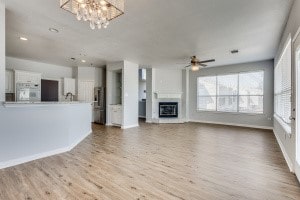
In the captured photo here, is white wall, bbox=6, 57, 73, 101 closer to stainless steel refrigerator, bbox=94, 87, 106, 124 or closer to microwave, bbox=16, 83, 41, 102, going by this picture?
microwave, bbox=16, 83, 41, 102

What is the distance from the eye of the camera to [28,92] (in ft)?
20.6

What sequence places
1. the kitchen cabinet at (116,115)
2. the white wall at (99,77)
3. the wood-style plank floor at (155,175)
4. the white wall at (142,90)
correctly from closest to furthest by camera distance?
1. the wood-style plank floor at (155,175)
2. the kitchen cabinet at (116,115)
3. the white wall at (99,77)
4. the white wall at (142,90)

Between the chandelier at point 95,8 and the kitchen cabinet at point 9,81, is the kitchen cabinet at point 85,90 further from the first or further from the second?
the chandelier at point 95,8

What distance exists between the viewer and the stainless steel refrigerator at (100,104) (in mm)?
7816

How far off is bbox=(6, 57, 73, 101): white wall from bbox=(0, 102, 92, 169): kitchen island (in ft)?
13.6

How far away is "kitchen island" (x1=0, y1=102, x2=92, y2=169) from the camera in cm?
289

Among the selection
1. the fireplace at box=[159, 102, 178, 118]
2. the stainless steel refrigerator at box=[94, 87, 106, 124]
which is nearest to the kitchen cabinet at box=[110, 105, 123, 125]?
the stainless steel refrigerator at box=[94, 87, 106, 124]

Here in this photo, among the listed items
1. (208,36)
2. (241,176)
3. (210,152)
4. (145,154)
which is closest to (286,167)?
(241,176)

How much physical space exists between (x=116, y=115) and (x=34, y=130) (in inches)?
158

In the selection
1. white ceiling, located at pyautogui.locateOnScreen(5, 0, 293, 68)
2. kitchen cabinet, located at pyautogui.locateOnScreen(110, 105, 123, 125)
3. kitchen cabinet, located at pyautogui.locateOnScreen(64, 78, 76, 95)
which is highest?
Answer: white ceiling, located at pyautogui.locateOnScreen(5, 0, 293, 68)

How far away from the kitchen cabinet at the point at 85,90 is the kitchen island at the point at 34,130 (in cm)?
396

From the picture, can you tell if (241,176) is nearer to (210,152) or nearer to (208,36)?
(210,152)

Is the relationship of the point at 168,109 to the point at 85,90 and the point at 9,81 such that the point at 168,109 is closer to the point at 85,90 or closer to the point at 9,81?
the point at 85,90

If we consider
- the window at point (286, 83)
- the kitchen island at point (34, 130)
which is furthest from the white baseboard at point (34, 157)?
the window at point (286, 83)
